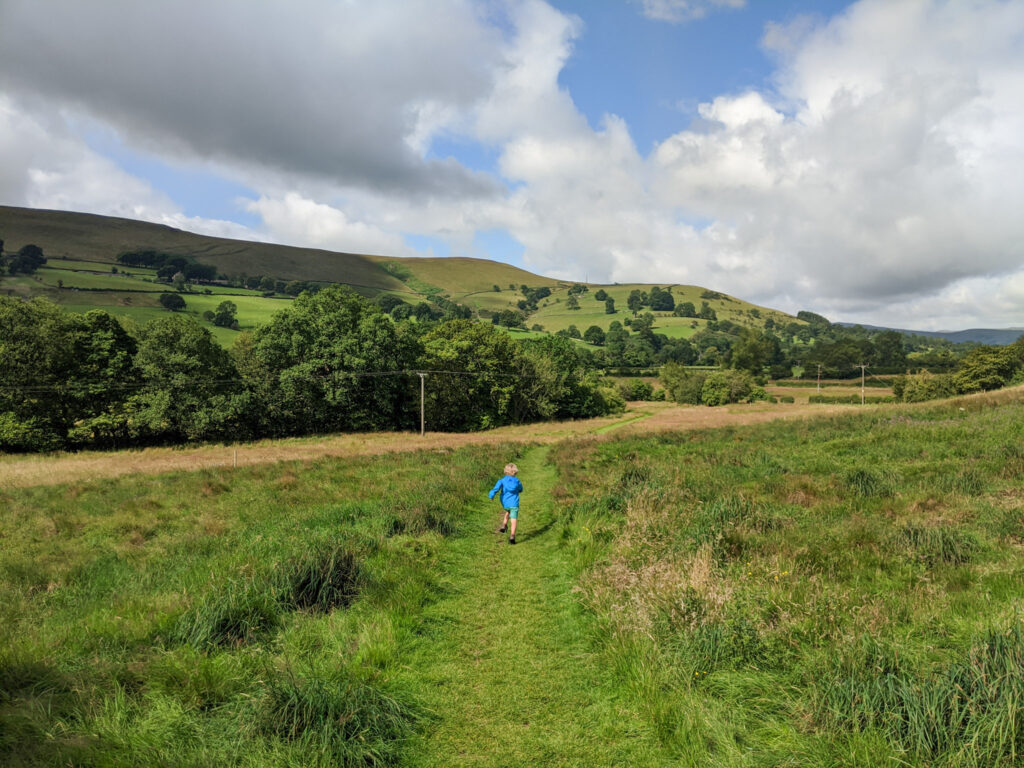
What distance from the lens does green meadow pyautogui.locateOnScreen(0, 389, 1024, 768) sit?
4234 mm

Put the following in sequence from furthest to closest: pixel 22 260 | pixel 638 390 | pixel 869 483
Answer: pixel 22 260
pixel 638 390
pixel 869 483

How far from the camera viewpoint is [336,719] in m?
4.60

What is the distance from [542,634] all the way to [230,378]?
164 ft

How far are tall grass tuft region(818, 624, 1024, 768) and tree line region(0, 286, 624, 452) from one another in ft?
158

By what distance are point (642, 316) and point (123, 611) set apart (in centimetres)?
19913

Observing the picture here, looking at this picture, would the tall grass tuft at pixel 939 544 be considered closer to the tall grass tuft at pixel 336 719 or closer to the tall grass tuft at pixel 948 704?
the tall grass tuft at pixel 948 704

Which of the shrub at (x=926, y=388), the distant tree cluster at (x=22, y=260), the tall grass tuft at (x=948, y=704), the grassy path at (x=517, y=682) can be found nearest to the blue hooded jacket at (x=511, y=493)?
the grassy path at (x=517, y=682)

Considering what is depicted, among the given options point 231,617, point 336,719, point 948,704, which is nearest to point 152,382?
point 231,617

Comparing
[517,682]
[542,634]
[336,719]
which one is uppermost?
[336,719]

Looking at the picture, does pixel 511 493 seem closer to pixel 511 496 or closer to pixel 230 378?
pixel 511 496

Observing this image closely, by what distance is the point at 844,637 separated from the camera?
207 inches

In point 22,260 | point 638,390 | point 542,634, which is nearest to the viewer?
point 542,634

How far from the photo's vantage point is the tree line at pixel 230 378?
40562 millimetres

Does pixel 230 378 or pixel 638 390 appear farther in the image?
pixel 638 390
